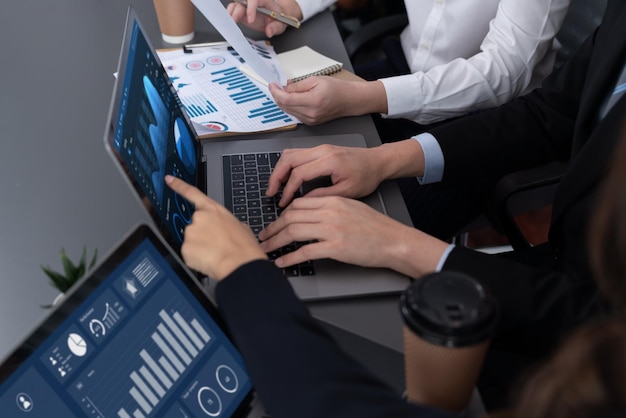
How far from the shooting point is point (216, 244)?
78 centimetres

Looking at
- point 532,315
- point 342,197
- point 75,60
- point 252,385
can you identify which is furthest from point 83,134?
point 532,315

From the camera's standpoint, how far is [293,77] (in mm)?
1332

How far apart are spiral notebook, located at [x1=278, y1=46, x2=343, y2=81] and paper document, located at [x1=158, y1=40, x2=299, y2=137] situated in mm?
36

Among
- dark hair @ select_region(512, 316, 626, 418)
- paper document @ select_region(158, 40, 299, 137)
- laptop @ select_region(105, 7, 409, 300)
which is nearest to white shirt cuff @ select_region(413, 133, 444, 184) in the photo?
laptop @ select_region(105, 7, 409, 300)

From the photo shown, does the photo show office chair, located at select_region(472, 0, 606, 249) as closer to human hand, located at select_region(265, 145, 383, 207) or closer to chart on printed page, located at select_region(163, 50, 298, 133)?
human hand, located at select_region(265, 145, 383, 207)

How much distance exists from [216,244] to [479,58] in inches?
33.9

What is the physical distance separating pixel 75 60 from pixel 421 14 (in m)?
0.82

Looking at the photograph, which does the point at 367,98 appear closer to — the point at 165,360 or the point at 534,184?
the point at 534,184

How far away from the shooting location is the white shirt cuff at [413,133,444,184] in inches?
46.9

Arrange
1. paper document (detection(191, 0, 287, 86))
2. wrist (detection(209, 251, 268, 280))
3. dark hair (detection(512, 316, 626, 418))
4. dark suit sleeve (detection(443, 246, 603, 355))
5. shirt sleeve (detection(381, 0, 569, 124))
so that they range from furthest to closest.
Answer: shirt sleeve (detection(381, 0, 569, 124))
paper document (detection(191, 0, 287, 86))
dark suit sleeve (detection(443, 246, 603, 355))
wrist (detection(209, 251, 268, 280))
dark hair (detection(512, 316, 626, 418))

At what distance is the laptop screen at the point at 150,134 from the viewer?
790mm

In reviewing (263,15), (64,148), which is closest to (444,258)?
(64,148)

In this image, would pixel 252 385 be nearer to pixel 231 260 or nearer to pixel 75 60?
pixel 231 260

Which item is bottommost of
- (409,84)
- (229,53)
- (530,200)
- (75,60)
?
(530,200)
